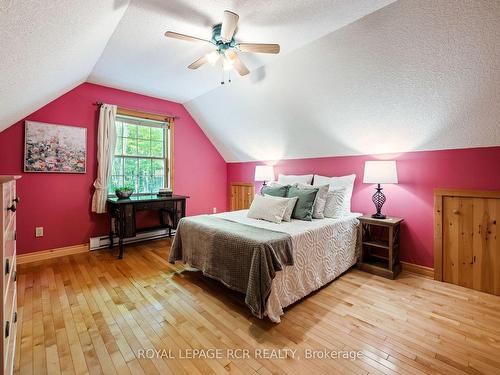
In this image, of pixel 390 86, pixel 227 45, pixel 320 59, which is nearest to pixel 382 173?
pixel 390 86

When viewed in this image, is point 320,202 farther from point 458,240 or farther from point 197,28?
point 197,28

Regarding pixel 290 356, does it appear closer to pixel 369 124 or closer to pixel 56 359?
pixel 56 359

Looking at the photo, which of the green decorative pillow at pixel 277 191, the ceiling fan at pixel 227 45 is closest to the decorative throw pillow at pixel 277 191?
the green decorative pillow at pixel 277 191

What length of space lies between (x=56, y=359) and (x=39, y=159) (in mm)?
2627

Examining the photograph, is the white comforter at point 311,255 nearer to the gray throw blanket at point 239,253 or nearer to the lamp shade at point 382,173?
the gray throw blanket at point 239,253

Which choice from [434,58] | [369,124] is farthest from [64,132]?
[434,58]

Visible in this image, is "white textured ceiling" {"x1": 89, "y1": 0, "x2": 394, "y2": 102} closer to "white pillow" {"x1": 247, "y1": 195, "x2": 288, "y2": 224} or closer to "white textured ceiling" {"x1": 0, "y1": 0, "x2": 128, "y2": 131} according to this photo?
"white textured ceiling" {"x1": 0, "y1": 0, "x2": 128, "y2": 131}

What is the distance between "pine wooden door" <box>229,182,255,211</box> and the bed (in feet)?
5.85

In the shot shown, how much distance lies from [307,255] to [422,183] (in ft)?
5.52

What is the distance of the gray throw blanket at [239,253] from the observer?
1815 mm

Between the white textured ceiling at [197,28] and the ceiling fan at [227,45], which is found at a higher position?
the white textured ceiling at [197,28]

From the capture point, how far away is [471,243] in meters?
2.43

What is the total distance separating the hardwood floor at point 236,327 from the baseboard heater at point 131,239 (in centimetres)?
87

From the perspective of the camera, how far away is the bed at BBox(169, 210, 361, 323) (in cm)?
194
